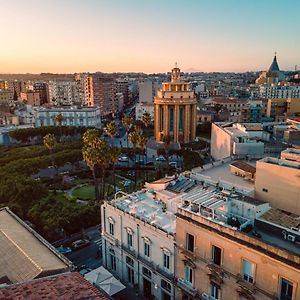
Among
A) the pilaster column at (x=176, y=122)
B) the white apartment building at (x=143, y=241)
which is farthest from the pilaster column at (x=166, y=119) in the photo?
the white apartment building at (x=143, y=241)

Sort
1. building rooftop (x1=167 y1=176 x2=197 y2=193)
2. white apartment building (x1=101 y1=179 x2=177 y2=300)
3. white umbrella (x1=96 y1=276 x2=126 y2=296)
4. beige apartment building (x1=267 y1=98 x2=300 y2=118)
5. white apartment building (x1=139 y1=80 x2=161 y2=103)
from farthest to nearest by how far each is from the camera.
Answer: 1. white apartment building (x1=139 y1=80 x2=161 y2=103)
2. beige apartment building (x1=267 y1=98 x2=300 y2=118)
3. building rooftop (x1=167 y1=176 x2=197 y2=193)
4. white umbrella (x1=96 y1=276 x2=126 y2=296)
5. white apartment building (x1=101 y1=179 x2=177 y2=300)

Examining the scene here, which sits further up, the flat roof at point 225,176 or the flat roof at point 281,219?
the flat roof at point 281,219

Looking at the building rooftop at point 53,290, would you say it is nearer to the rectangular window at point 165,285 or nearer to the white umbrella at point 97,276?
the rectangular window at point 165,285

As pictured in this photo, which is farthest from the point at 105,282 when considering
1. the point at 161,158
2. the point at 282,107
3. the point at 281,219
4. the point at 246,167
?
the point at 282,107

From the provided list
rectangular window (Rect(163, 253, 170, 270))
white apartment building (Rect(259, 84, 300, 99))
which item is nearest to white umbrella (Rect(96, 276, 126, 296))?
rectangular window (Rect(163, 253, 170, 270))

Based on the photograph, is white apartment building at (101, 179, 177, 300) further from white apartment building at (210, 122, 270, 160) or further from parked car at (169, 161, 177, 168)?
parked car at (169, 161, 177, 168)

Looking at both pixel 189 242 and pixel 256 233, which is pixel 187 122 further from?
pixel 256 233
